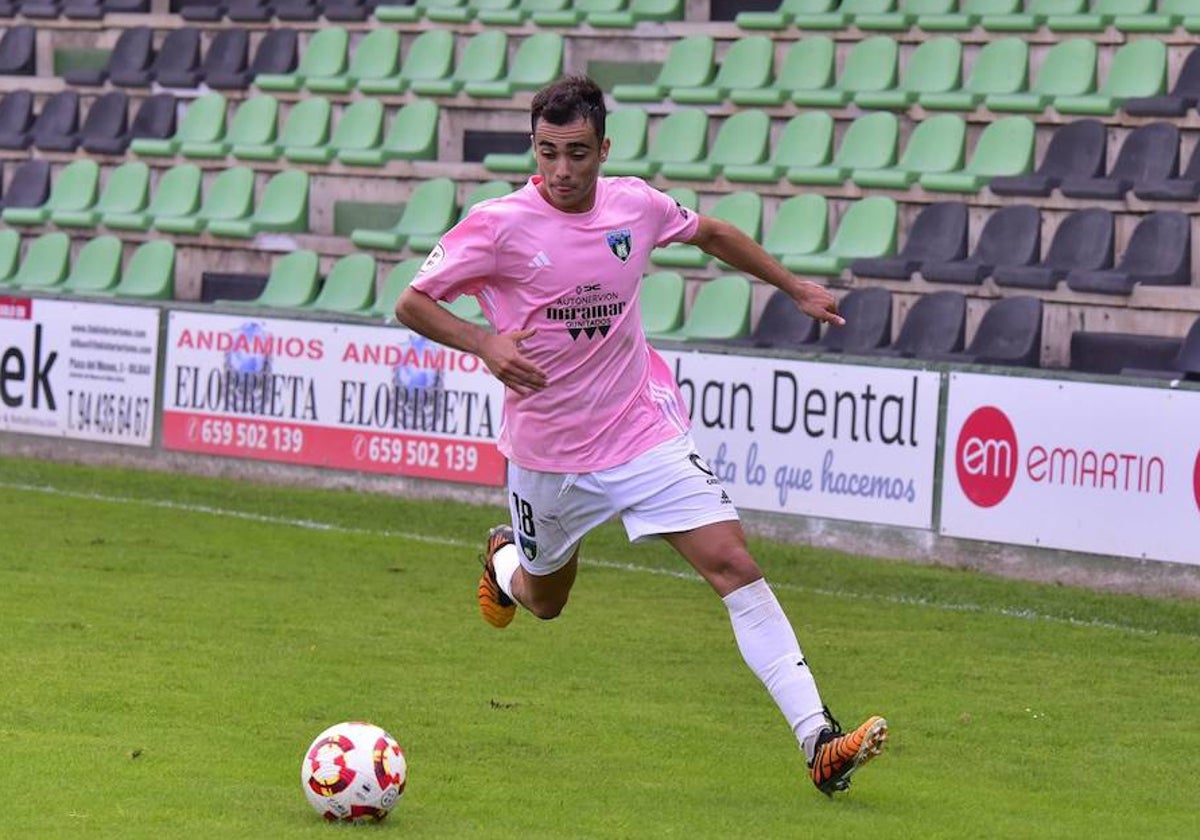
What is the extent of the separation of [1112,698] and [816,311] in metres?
2.74

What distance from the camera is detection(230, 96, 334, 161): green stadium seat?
65.2 ft

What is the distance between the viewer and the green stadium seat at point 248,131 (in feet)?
66.4

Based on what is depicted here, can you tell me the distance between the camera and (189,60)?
71.1ft

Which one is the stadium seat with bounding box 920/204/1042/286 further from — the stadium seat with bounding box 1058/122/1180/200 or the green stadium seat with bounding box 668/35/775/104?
the green stadium seat with bounding box 668/35/775/104

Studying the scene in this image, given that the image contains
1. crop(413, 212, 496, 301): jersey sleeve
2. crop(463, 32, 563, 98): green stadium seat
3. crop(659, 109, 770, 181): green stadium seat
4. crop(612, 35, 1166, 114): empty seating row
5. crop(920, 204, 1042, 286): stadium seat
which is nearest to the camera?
crop(413, 212, 496, 301): jersey sleeve

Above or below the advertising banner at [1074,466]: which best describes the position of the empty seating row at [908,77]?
above

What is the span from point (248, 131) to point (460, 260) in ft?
45.3

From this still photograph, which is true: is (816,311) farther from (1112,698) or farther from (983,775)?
(1112,698)

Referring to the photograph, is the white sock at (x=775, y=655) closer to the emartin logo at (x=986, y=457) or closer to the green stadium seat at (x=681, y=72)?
the emartin logo at (x=986, y=457)

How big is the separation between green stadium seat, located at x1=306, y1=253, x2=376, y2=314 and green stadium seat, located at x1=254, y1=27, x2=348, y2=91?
3.35 metres

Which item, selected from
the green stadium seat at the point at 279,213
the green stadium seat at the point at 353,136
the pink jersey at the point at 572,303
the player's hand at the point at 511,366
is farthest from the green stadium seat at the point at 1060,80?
the player's hand at the point at 511,366

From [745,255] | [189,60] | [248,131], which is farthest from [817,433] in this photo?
[189,60]

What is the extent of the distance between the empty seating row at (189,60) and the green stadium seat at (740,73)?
4718 millimetres

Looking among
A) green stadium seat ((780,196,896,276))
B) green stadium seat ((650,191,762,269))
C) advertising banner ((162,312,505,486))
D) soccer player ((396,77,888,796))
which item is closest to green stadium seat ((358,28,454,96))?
green stadium seat ((650,191,762,269))
